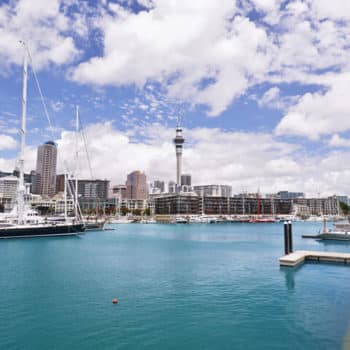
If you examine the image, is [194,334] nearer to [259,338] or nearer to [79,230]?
[259,338]

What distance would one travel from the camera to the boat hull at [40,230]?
257ft

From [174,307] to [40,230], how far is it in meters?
70.5

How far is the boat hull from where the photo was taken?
78312 millimetres

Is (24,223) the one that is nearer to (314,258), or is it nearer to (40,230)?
(40,230)

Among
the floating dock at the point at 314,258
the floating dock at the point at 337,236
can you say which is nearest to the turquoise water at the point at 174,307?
the floating dock at the point at 314,258

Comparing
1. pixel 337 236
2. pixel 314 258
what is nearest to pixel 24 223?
pixel 314 258

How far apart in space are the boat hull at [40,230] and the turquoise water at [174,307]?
4382 centimetres

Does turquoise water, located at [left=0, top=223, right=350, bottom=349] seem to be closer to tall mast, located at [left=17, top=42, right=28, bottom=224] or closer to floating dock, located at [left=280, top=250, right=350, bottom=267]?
floating dock, located at [left=280, top=250, right=350, bottom=267]

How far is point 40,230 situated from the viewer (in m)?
83.7

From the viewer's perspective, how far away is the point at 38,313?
21.4 metres

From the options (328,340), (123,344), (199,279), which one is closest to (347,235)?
(199,279)

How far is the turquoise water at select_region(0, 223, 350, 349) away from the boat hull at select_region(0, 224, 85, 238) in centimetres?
4382

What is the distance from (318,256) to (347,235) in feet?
131

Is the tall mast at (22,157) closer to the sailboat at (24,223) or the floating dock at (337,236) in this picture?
the sailboat at (24,223)
